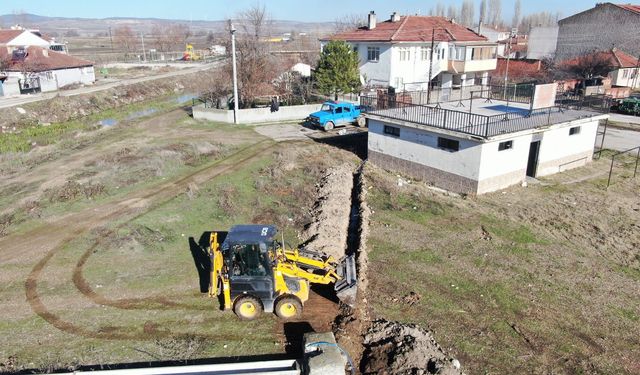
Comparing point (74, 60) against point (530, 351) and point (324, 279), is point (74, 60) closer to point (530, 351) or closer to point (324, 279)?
point (324, 279)

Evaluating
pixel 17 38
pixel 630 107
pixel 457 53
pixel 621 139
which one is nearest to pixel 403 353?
pixel 621 139

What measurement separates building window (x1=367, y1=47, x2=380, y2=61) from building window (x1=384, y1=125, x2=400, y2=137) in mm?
23229

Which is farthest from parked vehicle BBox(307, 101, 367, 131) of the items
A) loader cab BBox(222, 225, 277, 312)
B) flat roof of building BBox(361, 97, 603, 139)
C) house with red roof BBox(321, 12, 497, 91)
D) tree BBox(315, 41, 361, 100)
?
loader cab BBox(222, 225, 277, 312)

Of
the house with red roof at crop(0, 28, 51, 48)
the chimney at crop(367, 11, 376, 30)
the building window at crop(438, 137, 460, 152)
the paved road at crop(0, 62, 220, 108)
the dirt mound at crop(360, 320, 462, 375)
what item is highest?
the chimney at crop(367, 11, 376, 30)

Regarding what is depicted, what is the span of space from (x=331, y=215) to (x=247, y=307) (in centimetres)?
749

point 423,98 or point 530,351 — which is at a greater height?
point 423,98

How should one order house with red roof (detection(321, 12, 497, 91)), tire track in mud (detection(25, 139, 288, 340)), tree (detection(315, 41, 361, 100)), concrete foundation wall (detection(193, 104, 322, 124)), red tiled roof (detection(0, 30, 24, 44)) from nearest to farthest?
tire track in mud (detection(25, 139, 288, 340)), concrete foundation wall (detection(193, 104, 322, 124)), tree (detection(315, 41, 361, 100)), house with red roof (detection(321, 12, 497, 91)), red tiled roof (detection(0, 30, 24, 44))

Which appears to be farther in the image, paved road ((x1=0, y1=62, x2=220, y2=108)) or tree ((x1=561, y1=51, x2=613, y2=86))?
tree ((x1=561, y1=51, x2=613, y2=86))

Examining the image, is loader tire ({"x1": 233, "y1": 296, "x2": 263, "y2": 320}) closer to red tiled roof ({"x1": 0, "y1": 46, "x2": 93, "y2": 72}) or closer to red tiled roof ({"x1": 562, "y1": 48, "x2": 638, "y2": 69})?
red tiled roof ({"x1": 0, "y1": 46, "x2": 93, "y2": 72})

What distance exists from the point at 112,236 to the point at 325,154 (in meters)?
13.8

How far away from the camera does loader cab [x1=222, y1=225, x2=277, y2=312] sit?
11398 mm

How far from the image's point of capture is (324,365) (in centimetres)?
945

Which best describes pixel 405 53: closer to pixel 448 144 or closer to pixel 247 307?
pixel 448 144

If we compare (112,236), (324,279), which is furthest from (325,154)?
(324,279)
